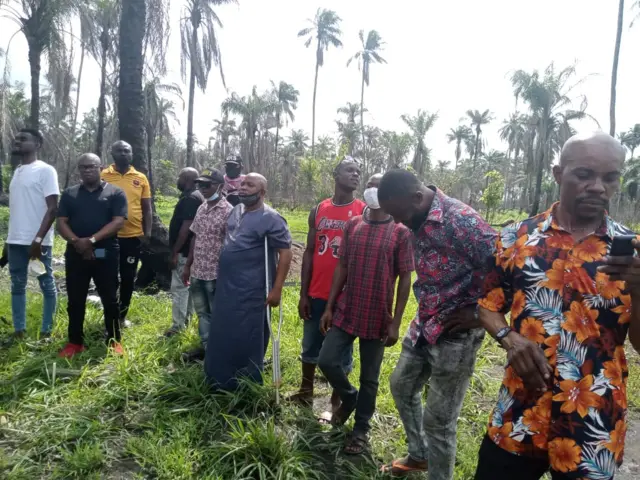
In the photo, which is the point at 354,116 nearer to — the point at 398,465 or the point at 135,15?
the point at 135,15

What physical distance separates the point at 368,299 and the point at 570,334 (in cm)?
151

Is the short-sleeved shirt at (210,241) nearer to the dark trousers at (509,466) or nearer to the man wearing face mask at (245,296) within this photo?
the man wearing face mask at (245,296)

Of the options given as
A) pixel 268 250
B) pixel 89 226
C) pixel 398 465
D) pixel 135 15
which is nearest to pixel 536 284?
pixel 398 465

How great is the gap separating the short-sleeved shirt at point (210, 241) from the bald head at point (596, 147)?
3.17 meters

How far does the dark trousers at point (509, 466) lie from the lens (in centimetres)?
156

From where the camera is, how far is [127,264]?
473 cm

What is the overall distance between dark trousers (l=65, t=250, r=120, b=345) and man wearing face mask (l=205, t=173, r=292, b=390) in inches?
50.7

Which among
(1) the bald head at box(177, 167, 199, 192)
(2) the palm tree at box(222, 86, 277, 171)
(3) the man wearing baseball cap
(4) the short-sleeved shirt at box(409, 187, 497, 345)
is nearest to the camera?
(4) the short-sleeved shirt at box(409, 187, 497, 345)

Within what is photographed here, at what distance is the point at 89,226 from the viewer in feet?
13.2

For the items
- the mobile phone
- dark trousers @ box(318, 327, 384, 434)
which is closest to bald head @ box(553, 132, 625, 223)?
the mobile phone

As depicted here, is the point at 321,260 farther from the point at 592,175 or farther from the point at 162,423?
the point at 592,175

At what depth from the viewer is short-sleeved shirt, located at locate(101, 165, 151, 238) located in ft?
15.6

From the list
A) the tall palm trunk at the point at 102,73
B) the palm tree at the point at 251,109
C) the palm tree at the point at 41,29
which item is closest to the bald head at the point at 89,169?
the palm tree at the point at 41,29

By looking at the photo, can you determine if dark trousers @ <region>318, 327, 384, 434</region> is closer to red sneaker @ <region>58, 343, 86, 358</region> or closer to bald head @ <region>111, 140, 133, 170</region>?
red sneaker @ <region>58, 343, 86, 358</region>
